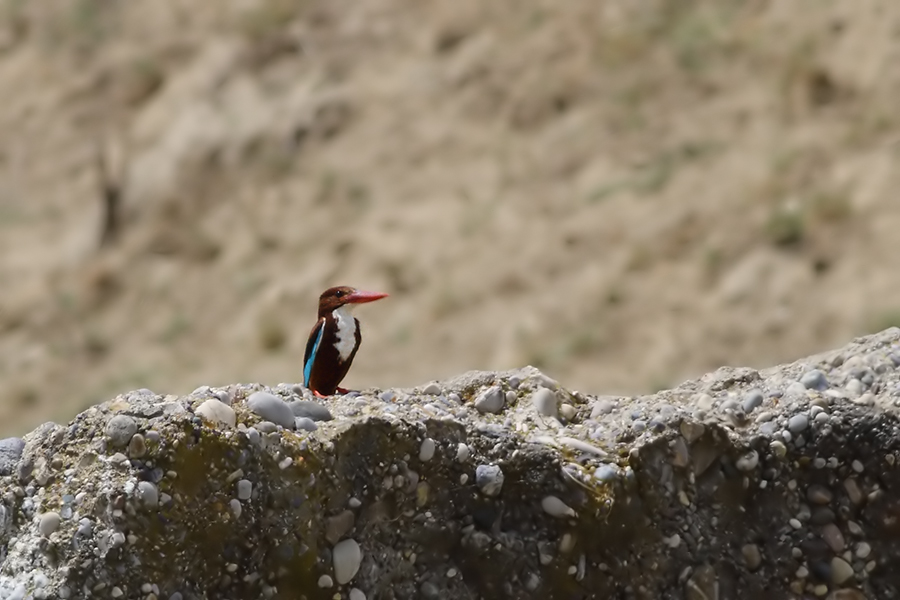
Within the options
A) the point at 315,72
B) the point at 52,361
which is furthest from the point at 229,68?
the point at 52,361

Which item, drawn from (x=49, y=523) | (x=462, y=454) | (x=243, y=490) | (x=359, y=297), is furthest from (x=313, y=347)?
(x=49, y=523)

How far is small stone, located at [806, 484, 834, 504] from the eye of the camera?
8.09 ft

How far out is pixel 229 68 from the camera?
1079 cm

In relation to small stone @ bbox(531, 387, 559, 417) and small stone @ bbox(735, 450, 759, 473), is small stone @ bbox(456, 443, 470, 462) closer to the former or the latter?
small stone @ bbox(531, 387, 559, 417)

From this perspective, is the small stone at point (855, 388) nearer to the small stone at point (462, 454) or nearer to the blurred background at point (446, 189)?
the small stone at point (462, 454)

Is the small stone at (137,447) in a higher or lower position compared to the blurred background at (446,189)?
lower

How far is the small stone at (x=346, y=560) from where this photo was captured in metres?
2.22

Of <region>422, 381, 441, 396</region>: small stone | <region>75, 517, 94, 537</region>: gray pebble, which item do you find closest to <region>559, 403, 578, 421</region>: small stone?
<region>422, 381, 441, 396</region>: small stone

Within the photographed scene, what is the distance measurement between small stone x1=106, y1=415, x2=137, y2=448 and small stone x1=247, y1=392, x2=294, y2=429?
23 cm

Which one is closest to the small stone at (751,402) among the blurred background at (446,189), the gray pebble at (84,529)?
the gray pebble at (84,529)

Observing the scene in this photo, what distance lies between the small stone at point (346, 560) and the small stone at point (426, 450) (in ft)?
0.62

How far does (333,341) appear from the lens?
3.22 m

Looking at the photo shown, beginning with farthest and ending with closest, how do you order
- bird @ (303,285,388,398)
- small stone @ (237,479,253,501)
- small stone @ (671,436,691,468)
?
bird @ (303,285,388,398)
small stone @ (671,436,691,468)
small stone @ (237,479,253,501)

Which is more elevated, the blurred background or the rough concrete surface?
the blurred background
